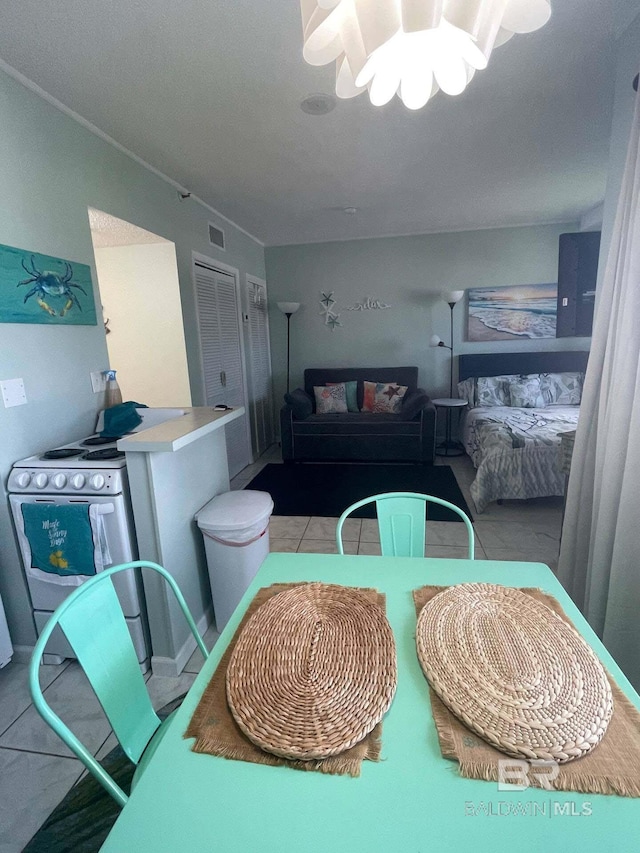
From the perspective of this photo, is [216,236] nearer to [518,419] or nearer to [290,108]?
[290,108]

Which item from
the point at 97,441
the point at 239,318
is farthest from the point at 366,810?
the point at 239,318

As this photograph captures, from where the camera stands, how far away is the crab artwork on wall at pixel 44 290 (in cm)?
167

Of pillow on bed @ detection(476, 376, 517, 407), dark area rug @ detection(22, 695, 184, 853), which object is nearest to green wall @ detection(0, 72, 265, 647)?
dark area rug @ detection(22, 695, 184, 853)

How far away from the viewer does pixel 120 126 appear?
7.12ft

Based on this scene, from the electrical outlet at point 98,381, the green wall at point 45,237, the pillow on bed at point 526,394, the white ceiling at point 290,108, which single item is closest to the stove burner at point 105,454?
the green wall at point 45,237

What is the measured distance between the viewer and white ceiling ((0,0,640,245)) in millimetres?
1539

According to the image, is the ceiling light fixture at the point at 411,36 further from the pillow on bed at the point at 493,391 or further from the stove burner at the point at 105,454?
the pillow on bed at the point at 493,391

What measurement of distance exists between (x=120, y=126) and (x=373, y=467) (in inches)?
134

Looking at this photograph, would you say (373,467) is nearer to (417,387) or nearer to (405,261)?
(417,387)

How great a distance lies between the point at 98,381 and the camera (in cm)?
221

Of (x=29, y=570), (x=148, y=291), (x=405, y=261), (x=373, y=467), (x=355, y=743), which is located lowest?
(x=373, y=467)

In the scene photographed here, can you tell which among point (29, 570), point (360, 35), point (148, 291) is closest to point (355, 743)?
point (360, 35)

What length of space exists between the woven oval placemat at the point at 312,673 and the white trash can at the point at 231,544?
851mm

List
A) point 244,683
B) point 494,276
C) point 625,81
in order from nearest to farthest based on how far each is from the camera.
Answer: point 244,683, point 625,81, point 494,276
